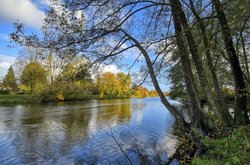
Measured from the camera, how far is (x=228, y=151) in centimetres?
581

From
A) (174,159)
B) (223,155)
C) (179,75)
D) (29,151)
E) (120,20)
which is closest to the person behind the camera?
(223,155)

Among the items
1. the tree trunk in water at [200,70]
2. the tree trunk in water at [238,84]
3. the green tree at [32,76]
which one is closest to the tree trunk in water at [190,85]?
the tree trunk in water at [200,70]

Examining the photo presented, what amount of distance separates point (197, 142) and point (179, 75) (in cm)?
507

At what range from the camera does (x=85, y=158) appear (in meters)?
8.70

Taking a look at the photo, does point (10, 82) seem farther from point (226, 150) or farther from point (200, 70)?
point (226, 150)

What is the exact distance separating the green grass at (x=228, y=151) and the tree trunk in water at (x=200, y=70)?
5.29ft

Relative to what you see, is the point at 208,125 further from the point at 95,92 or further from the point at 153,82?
the point at 95,92

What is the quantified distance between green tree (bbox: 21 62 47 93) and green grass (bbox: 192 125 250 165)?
128 ft

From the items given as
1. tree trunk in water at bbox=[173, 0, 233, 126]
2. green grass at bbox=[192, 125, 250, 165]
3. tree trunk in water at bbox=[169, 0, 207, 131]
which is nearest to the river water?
tree trunk in water at bbox=[169, 0, 207, 131]

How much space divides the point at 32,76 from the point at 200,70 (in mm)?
40087

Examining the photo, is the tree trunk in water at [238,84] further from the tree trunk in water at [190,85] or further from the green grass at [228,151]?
the tree trunk in water at [190,85]

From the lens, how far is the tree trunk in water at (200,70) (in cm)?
762

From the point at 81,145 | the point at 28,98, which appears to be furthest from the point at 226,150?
the point at 28,98

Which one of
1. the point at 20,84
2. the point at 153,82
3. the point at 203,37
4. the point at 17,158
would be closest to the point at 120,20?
the point at 153,82
